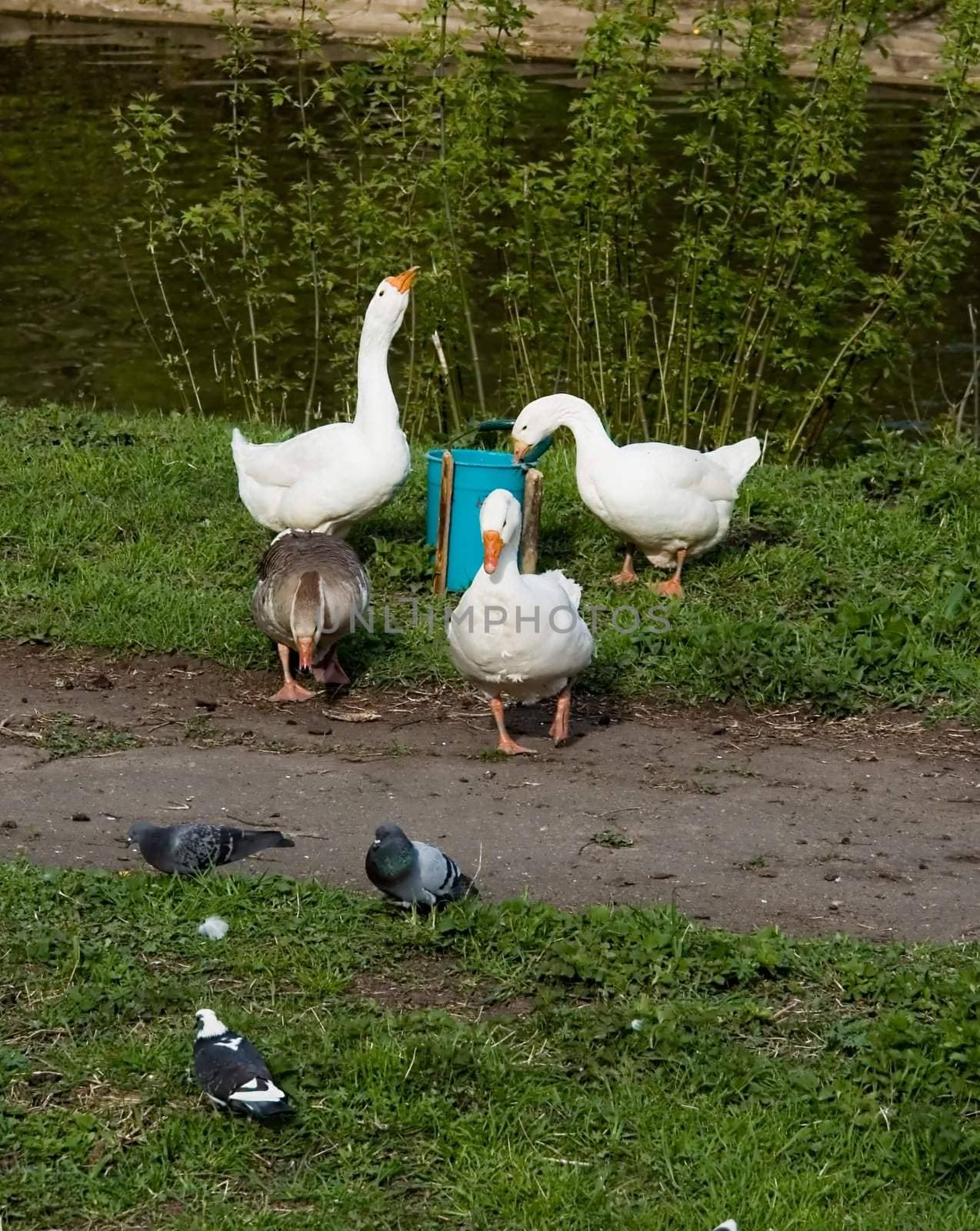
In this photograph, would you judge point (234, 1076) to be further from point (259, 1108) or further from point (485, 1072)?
point (485, 1072)

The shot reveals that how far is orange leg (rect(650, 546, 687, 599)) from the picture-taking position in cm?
798

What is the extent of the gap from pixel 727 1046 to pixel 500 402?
8.34 meters

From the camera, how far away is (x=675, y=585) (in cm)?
801

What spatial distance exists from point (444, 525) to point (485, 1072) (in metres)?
4.04

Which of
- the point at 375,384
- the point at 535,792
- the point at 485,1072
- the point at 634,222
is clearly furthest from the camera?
the point at 634,222

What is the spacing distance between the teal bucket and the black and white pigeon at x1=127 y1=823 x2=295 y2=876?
2.83 meters

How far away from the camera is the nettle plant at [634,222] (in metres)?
9.71

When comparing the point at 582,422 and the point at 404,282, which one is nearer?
the point at 582,422

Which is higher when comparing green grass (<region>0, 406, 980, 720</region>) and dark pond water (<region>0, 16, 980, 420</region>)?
green grass (<region>0, 406, 980, 720</region>)

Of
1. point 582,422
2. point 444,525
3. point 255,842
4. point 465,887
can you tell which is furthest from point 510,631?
point 582,422

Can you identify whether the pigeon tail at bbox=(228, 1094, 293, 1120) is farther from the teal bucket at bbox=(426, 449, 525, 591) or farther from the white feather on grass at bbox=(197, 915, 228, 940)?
the teal bucket at bbox=(426, 449, 525, 591)

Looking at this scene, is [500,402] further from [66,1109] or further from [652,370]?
[66,1109]

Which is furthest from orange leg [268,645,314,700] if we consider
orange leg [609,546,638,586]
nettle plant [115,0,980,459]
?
nettle plant [115,0,980,459]

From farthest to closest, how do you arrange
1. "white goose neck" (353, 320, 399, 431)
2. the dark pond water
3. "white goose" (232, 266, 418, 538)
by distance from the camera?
1. the dark pond water
2. "white goose neck" (353, 320, 399, 431)
3. "white goose" (232, 266, 418, 538)
